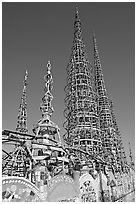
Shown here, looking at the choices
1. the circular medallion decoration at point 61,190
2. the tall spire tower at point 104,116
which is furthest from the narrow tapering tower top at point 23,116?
the circular medallion decoration at point 61,190

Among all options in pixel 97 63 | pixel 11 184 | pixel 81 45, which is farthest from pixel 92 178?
pixel 97 63

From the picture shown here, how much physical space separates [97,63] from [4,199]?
56.6m

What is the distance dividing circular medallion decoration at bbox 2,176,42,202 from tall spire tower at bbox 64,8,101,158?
89.1 ft

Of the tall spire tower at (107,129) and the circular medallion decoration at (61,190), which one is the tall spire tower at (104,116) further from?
the circular medallion decoration at (61,190)

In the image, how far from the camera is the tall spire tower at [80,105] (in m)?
38.1

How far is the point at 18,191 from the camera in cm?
773

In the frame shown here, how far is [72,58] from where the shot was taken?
155 feet

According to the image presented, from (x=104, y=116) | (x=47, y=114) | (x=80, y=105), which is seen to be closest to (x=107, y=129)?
(x=104, y=116)

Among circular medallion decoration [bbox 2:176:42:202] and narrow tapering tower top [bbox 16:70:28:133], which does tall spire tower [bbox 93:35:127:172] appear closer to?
narrow tapering tower top [bbox 16:70:28:133]

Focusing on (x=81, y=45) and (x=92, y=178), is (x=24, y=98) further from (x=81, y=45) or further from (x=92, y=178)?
(x=92, y=178)

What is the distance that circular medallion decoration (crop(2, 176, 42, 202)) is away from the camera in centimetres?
739

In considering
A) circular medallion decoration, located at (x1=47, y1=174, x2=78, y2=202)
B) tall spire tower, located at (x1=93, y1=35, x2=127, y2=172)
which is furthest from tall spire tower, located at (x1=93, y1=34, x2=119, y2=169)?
circular medallion decoration, located at (x1=47, y1=174, x2=78, y2=202)

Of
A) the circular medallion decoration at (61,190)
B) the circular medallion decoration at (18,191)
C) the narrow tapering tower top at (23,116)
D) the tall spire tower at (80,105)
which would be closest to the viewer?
the circular medallion decoration at (18,191)

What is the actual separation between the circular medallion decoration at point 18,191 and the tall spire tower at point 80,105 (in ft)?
89.1
